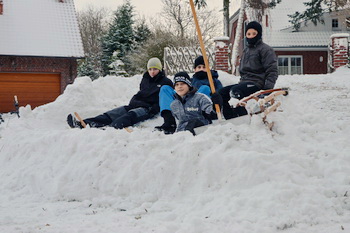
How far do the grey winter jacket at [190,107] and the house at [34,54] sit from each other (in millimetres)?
13677

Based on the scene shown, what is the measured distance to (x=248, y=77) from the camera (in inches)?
247

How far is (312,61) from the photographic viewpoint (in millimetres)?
24500

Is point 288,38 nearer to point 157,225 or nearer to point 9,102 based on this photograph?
point 9,102

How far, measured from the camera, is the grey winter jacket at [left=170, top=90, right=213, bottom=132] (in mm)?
5660

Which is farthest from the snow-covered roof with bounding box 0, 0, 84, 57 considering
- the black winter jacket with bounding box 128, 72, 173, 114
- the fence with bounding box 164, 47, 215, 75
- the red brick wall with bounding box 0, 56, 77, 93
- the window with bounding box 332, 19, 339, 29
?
the window with bounding box 332, 19, 339, 29

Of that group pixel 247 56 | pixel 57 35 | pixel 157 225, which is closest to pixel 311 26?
pixel 57 35

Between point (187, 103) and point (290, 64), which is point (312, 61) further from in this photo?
point (187, 103)

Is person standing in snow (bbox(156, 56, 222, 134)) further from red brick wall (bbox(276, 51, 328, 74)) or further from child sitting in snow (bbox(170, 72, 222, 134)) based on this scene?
red brick wall (bbox(276, 51, 328, 74))

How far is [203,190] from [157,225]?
0.82 meters

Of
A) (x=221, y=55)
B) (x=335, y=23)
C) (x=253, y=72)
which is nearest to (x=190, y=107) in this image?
(x=253, y=72)

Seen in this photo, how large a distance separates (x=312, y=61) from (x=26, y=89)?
52.5 ft

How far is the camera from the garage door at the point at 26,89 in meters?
18.2

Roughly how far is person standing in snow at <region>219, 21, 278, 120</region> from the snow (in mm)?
533

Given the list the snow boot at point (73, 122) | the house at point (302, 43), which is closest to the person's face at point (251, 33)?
the snow boot at point (73, 122)
